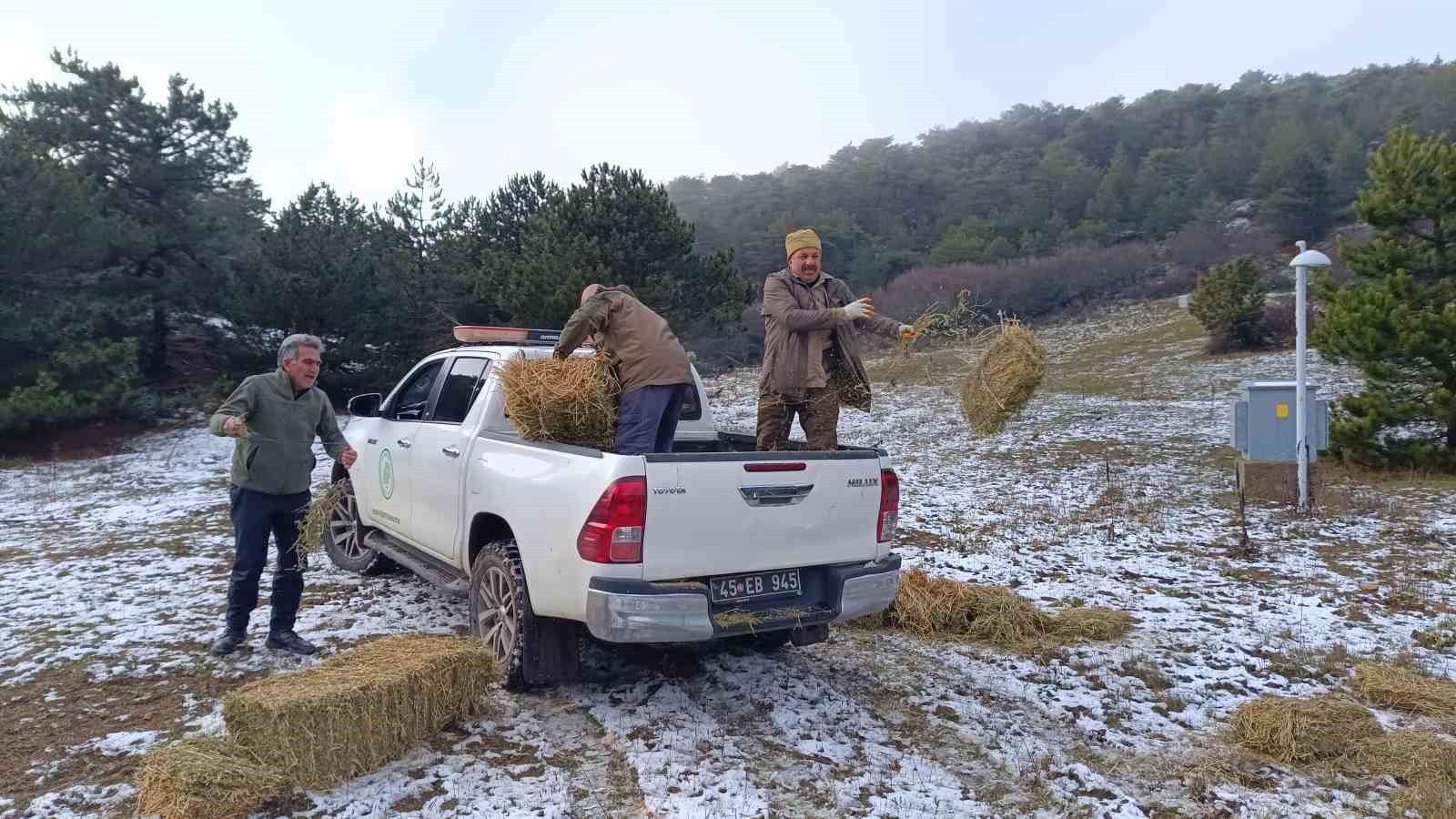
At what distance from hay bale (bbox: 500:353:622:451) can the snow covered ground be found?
1356 mm

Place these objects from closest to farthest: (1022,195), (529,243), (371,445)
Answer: (371,445) < (529,243) < (1022,195)

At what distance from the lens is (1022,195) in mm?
64500

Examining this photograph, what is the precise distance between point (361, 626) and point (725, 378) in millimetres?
23456

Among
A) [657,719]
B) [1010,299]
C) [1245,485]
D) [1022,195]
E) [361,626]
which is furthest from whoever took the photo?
[1022,195]

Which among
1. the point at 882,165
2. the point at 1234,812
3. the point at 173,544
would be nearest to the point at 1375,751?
the point at 1234,812

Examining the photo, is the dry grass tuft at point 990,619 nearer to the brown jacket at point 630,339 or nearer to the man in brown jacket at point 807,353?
the man in brown jacket at point 807,353

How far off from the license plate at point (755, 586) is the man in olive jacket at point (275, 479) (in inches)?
103

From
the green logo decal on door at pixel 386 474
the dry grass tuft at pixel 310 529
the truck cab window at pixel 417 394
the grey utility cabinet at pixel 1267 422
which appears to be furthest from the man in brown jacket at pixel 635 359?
→ the grey utility cabinet at pixel 1267 422

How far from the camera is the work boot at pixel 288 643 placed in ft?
16.9

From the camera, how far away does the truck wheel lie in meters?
6.88

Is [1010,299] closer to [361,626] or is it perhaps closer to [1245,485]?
[1245,485]

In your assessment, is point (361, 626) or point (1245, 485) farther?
point (1245, 485)

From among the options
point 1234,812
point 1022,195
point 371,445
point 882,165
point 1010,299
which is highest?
point 882,165

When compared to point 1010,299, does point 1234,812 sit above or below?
below
